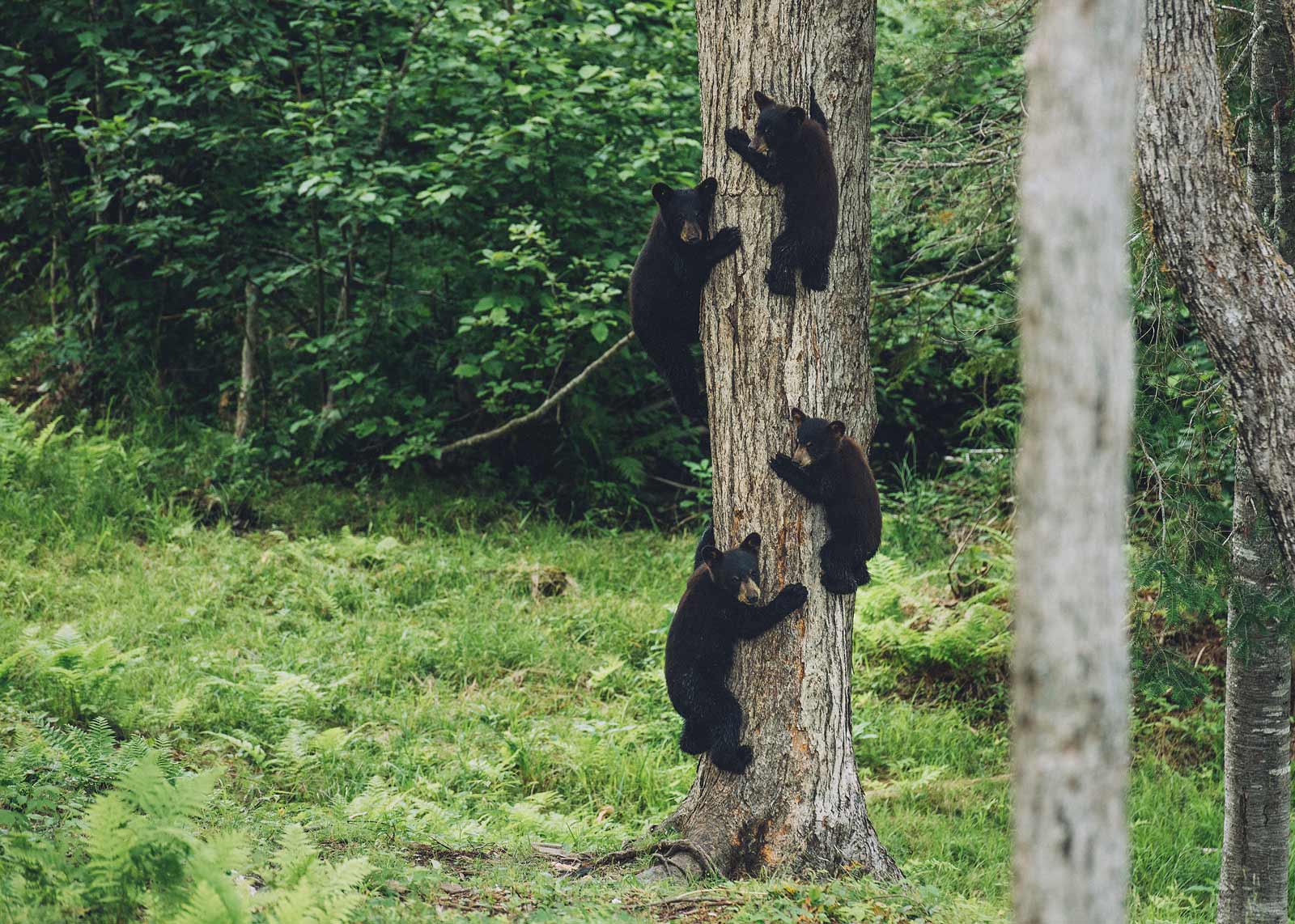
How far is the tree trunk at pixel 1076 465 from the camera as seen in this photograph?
1914 millimetres

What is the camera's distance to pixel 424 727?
6754mm

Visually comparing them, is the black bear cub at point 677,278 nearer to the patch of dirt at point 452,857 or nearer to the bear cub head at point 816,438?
the bear cub head at point 816,438

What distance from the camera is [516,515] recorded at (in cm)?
1038

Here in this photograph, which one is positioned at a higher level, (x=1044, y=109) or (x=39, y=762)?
(x=1044, y=109)

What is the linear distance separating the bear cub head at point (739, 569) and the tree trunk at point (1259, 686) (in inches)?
104

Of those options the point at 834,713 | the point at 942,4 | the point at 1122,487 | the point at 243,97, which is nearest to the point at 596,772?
the point at 834,713

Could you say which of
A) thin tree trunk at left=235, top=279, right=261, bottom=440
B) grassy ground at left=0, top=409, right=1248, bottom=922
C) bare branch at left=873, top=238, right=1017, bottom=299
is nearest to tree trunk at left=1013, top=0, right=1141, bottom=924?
grassy ground at left=0, top=409, right=1248, bottom=922

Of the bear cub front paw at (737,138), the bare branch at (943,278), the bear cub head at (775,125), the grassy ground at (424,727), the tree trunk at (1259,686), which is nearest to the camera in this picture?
the grassy ground at (424,727)

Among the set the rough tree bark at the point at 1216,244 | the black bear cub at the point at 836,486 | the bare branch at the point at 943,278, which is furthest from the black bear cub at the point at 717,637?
the bare branch at the point at 943,278

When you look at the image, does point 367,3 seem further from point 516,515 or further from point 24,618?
point 24,618

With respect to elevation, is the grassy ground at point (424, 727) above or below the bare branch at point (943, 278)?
below

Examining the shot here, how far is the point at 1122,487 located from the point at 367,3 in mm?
10241

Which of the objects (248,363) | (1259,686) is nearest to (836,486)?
(1259,686)

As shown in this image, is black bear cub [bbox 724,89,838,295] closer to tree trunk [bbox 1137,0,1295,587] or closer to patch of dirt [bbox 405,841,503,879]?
tree trunk [bbox 1137,0,1295,587]
